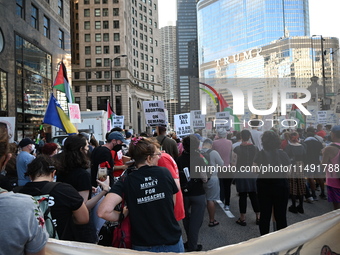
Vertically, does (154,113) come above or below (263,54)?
below

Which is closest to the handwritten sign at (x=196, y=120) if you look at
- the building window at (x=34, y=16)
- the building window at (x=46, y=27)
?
the building window at (x=34, y=16)

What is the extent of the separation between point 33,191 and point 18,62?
1835 cm

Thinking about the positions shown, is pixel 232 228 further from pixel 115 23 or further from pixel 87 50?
pixel 87 50

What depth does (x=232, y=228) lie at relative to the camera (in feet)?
19.6

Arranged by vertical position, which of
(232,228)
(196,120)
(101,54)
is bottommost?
(232,228)

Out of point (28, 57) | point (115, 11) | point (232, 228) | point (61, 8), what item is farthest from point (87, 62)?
point (232, 228)

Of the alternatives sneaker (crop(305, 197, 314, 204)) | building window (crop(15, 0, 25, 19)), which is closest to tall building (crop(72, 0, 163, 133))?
building window (crop(15, 0, 25, 19))

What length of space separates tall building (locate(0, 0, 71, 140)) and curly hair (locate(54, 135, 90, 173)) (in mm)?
14749

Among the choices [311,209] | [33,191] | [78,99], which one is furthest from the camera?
[78,99]

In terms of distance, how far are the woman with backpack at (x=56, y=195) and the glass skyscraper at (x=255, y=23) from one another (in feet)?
96.2

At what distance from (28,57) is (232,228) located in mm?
18738

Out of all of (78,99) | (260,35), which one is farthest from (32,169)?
(78,99)

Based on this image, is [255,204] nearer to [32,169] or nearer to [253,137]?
[253,137]

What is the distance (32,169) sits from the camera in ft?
9.21
